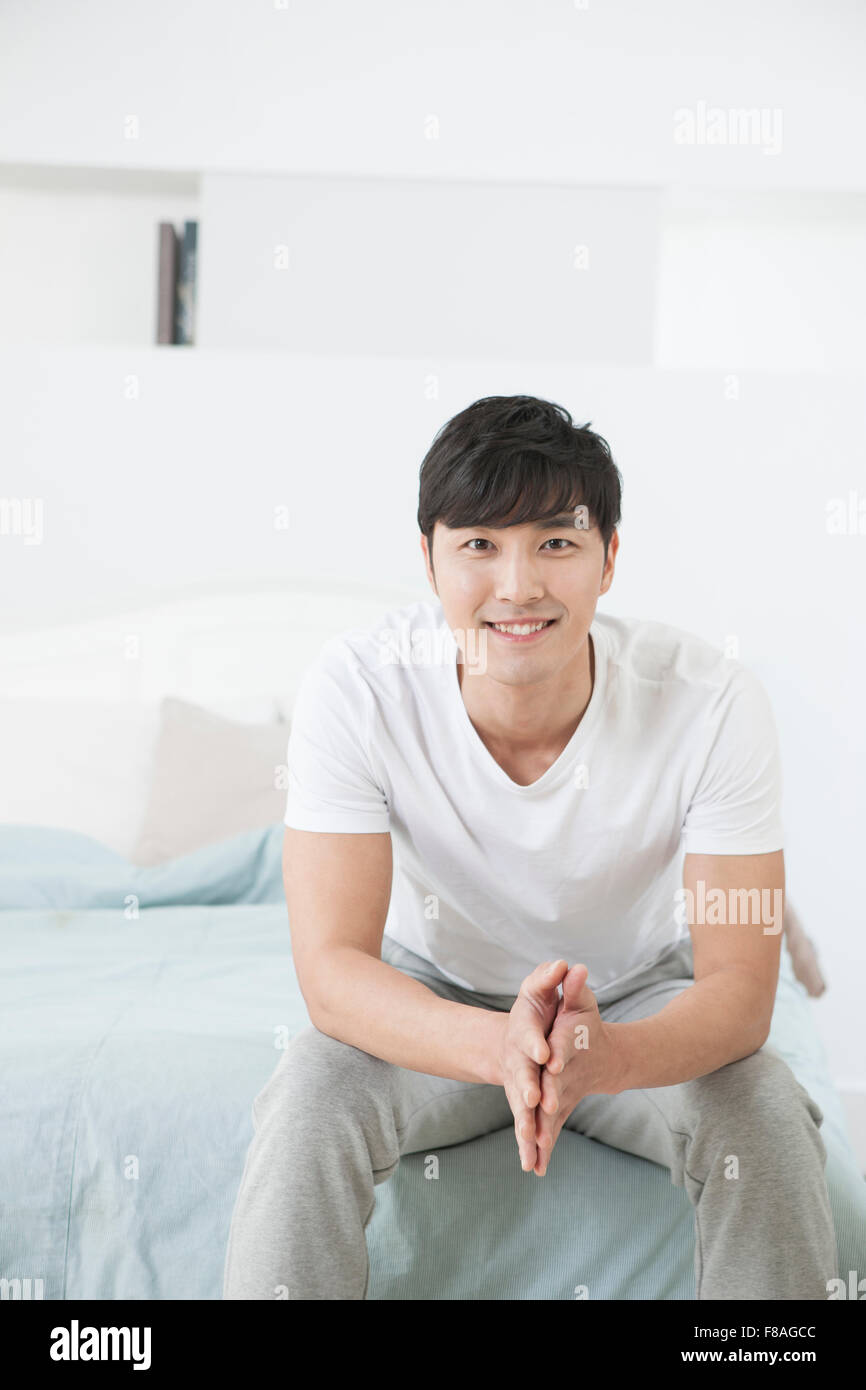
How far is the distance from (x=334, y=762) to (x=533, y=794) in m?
0.23

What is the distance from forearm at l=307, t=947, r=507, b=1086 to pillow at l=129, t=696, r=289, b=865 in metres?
1.25

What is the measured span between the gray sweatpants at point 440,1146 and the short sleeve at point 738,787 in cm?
23

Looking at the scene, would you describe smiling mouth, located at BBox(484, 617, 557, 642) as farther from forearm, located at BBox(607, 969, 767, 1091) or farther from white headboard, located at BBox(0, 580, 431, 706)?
white headboard, located at BBox(0, 580, 431, 706)

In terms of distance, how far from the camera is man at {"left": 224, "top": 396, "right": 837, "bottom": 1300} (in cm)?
109

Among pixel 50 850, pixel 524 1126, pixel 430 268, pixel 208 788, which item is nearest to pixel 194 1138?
pixel 524 1126

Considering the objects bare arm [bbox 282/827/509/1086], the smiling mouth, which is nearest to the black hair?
the smiling mouth

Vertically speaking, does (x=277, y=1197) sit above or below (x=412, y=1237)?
above

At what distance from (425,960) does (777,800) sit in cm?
46

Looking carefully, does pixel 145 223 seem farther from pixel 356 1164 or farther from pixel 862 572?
pixel 356 1164

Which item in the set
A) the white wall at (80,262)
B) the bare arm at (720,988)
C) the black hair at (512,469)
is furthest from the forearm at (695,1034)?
the white wall at (80,262)

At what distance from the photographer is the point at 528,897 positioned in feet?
4.42

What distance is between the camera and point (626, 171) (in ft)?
8.75

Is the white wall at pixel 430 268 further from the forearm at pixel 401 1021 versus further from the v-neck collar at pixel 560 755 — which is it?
the forearm at pixel 401 1021
